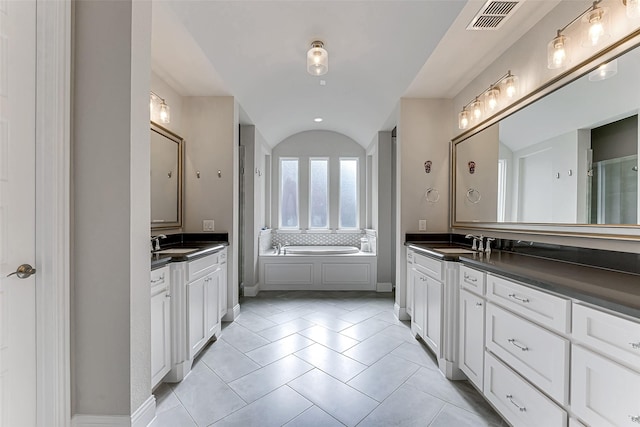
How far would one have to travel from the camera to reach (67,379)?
141 cm

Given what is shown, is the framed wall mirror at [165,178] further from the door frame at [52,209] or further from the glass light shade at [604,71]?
the glass light shade at [604,71]

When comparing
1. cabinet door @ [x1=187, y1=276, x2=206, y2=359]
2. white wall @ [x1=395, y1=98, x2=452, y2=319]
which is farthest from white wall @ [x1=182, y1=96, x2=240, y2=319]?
white wall @ [x1=395, y1=98, x2=452, y2=319]

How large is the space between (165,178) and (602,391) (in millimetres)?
3240

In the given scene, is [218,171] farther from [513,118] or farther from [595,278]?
[595,278]

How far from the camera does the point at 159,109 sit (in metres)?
2.52

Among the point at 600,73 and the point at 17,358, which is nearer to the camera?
the point at 17,358

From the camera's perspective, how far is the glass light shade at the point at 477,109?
257 cm

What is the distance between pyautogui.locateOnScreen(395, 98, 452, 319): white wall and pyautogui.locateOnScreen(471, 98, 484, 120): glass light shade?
21.3 inches

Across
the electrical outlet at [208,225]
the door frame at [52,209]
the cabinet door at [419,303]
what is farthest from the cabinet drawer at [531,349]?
the electrical outlet at [208,225]

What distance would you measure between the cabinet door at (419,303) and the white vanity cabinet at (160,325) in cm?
205

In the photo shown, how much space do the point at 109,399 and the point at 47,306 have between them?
57cm

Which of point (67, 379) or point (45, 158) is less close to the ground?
point (45, 158)

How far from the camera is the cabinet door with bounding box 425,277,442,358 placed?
2193mm

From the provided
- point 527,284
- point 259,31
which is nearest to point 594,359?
point 527,284
